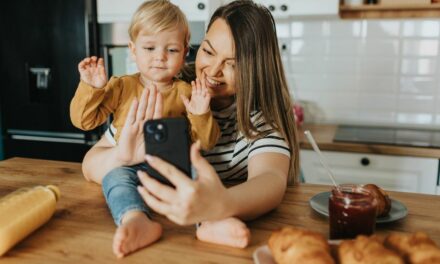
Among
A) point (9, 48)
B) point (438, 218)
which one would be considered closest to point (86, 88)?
point (438, 218)

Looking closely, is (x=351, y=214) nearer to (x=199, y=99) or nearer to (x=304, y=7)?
(x=199, y=99)

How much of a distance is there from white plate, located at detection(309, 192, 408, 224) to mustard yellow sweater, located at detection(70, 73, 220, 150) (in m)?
0.29

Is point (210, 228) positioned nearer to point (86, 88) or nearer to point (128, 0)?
point (86, 88)

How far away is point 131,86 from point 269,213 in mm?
528

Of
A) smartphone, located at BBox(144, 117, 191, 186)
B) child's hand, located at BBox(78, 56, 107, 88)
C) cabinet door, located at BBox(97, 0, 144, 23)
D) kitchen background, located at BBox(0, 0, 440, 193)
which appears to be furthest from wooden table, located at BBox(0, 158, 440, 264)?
cabinet door, located at BBox(97, 0, 144, 23)

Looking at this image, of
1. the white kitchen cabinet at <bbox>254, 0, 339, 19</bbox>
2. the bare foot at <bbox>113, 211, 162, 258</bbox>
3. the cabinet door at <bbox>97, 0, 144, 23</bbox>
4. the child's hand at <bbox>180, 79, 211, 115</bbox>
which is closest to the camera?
the bare foot at <bbox>113, 211, 162, 258</bbox>

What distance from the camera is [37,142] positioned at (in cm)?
262

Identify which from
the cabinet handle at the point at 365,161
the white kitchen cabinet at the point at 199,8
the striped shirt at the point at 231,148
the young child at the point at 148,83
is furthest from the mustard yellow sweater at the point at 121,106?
the cabinet handle at the point at 365,161

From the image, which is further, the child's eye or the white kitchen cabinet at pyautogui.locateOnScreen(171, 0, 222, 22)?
the white kitchen cabinet at pyautogui.locateOnScreen(171, 0, 222, 22)

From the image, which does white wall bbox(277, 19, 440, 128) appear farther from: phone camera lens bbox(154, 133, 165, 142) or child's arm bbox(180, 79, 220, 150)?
phone camera lens bbox(154, 133, 165, 142)

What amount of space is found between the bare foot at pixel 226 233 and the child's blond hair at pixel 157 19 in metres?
0.59

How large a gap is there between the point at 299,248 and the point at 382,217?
32 centimetres

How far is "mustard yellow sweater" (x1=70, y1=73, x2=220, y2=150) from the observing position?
3.57ft

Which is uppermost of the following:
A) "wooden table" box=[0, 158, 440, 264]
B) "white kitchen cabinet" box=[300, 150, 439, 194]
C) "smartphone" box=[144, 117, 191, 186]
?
"smartphone" box=[144, 117, 191, 186]
